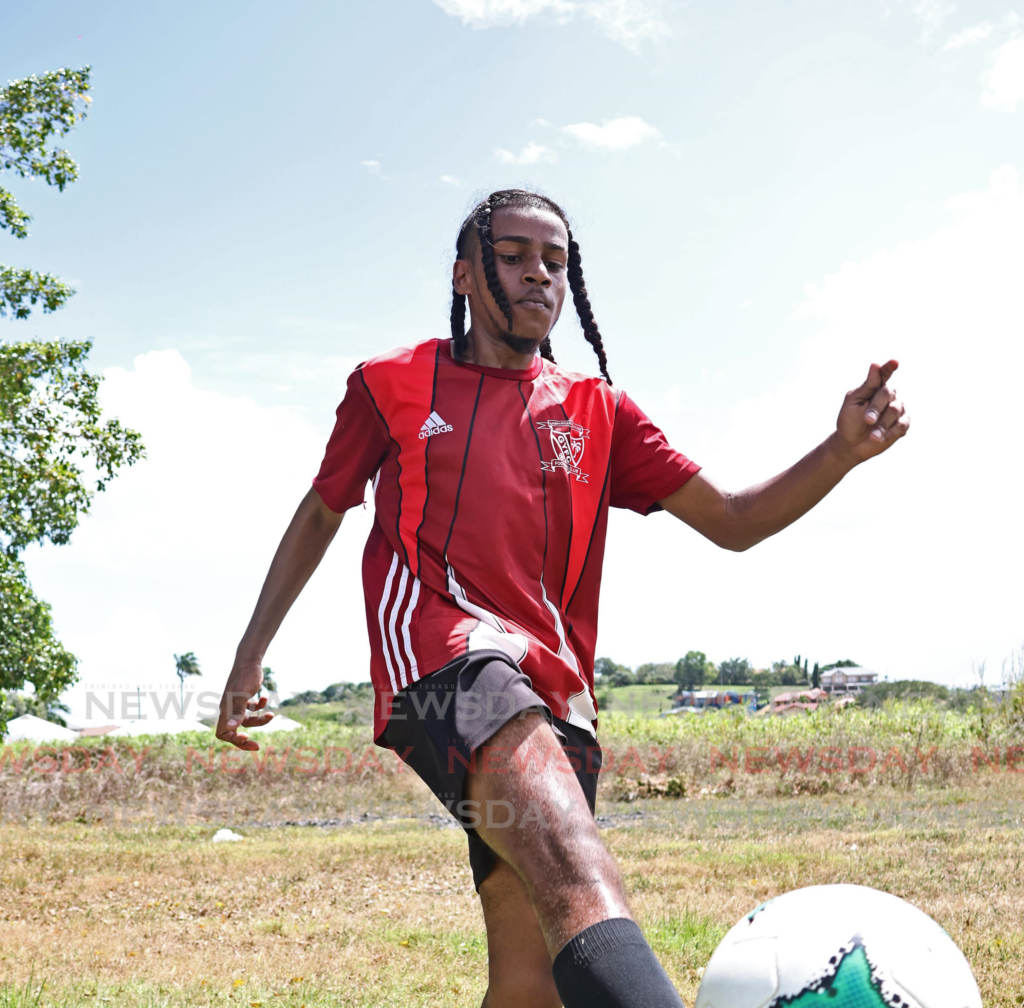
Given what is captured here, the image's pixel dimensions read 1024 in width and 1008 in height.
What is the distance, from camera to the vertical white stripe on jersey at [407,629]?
2152 millimetres

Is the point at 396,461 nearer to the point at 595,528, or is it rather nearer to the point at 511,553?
the point at 511,553

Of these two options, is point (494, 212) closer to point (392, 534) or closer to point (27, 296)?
point (392, 534)

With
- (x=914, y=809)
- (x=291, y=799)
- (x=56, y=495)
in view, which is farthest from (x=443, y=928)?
(x=291, y=799)

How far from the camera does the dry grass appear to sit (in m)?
4.45

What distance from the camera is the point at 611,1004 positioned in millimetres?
1488

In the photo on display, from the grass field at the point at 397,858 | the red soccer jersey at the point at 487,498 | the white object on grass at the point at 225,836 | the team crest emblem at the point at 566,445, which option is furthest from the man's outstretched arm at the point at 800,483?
the white object on grass at the point at 225,836

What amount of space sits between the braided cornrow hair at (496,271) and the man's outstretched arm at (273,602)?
2.00 feet

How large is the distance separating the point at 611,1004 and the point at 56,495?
13218 mm

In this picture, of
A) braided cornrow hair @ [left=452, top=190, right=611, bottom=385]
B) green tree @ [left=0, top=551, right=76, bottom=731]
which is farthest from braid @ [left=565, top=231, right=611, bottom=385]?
green tree @ [left=0, top=551, right=76, bottom=731]

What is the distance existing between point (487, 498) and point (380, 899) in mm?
5735

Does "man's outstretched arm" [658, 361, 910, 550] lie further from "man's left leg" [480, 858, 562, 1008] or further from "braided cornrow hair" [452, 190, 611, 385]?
"man's left leg" [480, 858, 562, 1008]

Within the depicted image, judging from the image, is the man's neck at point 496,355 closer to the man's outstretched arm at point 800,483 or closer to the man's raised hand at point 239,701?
the man's outstretched arm at point 800,483

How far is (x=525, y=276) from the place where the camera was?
264cm

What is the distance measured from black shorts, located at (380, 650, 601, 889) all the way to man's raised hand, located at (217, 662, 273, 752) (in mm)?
608
